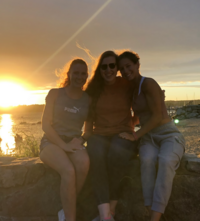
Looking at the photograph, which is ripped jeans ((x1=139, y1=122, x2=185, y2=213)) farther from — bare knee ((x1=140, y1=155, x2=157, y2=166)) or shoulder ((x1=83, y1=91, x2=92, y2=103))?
shoulder ((x1=83, y1=91, x2=92, y2=103))

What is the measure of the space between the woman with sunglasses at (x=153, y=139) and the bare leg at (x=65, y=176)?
739 millimetres

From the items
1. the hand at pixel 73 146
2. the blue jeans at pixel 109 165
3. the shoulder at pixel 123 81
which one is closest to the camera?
the blue jeans at pixel 109 165

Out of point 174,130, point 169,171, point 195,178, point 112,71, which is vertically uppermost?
point 112,71

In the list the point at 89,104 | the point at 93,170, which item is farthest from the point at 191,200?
the point at 89,104

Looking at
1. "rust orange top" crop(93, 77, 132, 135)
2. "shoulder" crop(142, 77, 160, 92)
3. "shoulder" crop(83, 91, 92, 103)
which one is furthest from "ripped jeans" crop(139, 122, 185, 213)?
"shoulder" crop(83, 91, 92, 103)

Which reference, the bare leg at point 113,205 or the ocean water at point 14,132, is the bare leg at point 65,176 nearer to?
the bare leg at point 113,205

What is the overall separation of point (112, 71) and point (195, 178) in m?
1.65

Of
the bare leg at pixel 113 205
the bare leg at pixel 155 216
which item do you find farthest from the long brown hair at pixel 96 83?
the bare leg at pixel 155 216

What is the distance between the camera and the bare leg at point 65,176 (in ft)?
8.15

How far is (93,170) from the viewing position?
264cm

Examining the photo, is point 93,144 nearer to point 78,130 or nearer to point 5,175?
point 78,130

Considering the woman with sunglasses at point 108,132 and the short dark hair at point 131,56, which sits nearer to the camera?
the woman with sunglasses at point 108,132

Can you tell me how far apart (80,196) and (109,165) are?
56 cm

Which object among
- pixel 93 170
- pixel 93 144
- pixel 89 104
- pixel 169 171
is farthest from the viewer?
pixel 89 104
